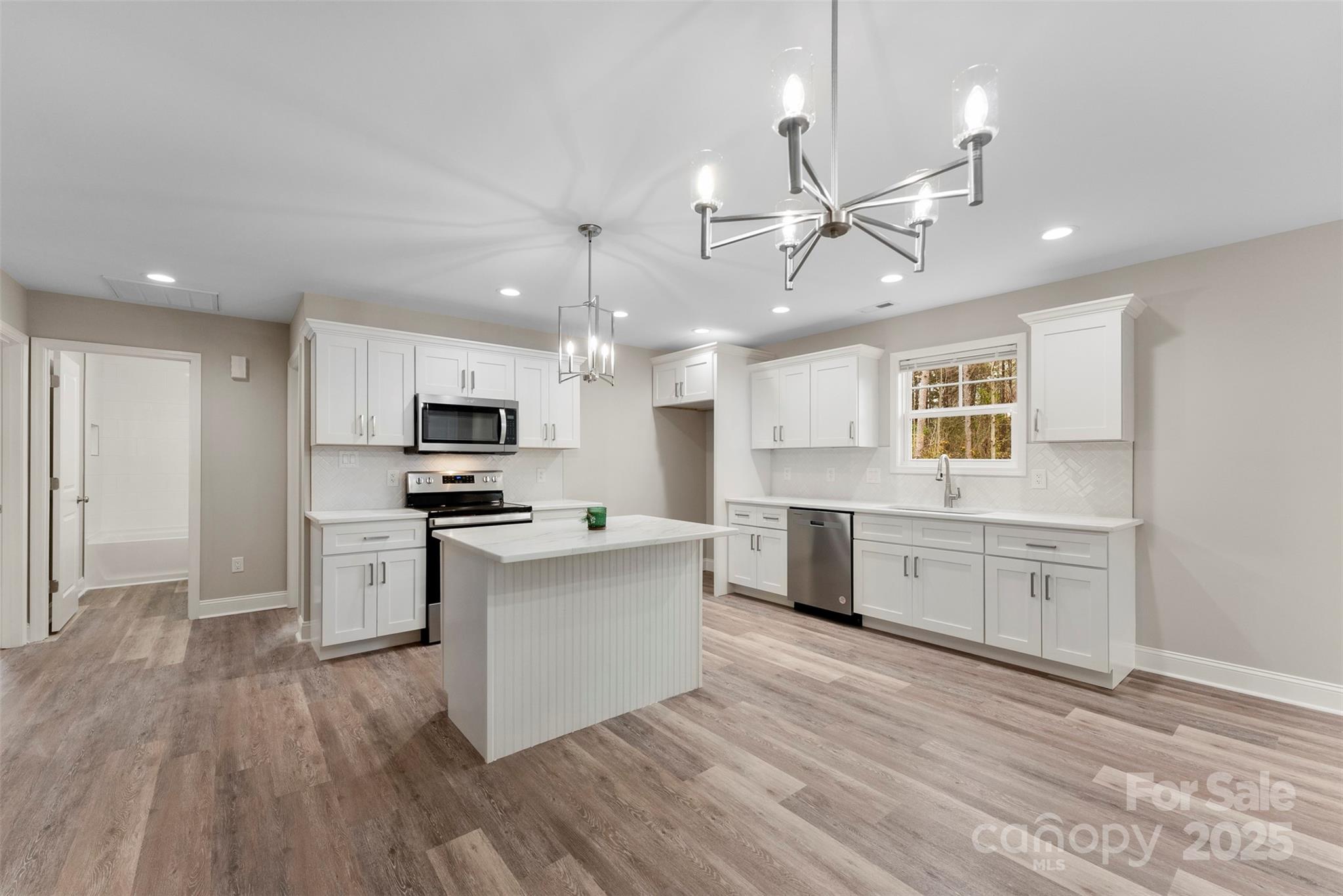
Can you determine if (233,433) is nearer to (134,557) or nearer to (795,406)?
(134,557)

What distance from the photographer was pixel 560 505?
4.78 metres

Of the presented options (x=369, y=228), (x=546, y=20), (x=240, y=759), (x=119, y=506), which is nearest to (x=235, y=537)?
(x=119, y=506)

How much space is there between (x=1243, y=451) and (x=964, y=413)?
1554 millimetres

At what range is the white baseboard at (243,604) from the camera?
4520 mm

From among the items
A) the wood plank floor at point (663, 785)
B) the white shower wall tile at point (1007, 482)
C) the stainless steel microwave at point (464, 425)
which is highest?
the stainless steel microwave at point (464, 425)

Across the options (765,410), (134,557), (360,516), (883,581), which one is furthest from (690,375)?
(134,557)

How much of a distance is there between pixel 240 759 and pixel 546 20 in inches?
118

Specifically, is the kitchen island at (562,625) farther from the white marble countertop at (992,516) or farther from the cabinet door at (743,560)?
the cabinet door at (743,560)

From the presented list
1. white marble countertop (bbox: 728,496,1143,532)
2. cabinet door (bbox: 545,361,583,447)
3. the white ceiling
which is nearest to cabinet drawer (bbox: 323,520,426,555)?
cabinet door (bbox: 545,361,583,447)

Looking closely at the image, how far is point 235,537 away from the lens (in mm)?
4621

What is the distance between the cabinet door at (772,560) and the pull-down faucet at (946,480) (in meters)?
1.26

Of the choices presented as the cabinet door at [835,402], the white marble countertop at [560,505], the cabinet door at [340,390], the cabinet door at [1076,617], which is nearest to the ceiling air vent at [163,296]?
the cabinet door at [340,390]

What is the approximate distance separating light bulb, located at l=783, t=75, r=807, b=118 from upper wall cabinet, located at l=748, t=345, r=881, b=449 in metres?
3.60

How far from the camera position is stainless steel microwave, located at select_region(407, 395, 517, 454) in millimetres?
4246
